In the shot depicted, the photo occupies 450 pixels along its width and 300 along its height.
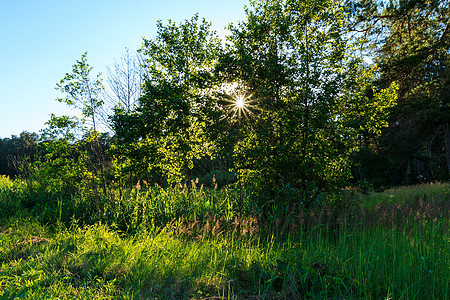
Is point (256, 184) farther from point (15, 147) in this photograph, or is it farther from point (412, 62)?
point (15, 147)

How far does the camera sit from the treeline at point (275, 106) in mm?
6160

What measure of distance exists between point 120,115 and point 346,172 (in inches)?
271

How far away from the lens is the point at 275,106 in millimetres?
6336

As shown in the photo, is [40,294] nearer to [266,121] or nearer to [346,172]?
[266,121]

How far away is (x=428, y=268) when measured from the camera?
3037 millimetres

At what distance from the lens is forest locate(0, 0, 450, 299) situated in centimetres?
304

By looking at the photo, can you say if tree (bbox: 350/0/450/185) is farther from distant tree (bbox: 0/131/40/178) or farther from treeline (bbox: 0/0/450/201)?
distant tree (bbox: 0/131/40/178)

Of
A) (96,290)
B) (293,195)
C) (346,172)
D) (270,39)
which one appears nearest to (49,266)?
(96,290)

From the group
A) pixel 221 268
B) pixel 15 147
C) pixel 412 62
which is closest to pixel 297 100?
pixel 221 268

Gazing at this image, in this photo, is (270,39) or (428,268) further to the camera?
(270,39)

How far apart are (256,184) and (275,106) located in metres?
1.90

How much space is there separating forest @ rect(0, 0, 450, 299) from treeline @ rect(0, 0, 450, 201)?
1.9 inches

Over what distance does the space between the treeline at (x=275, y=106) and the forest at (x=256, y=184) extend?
5 centimetres

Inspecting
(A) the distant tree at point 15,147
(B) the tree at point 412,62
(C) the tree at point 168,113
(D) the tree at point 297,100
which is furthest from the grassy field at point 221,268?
(A) the distant tree at point 15,147
